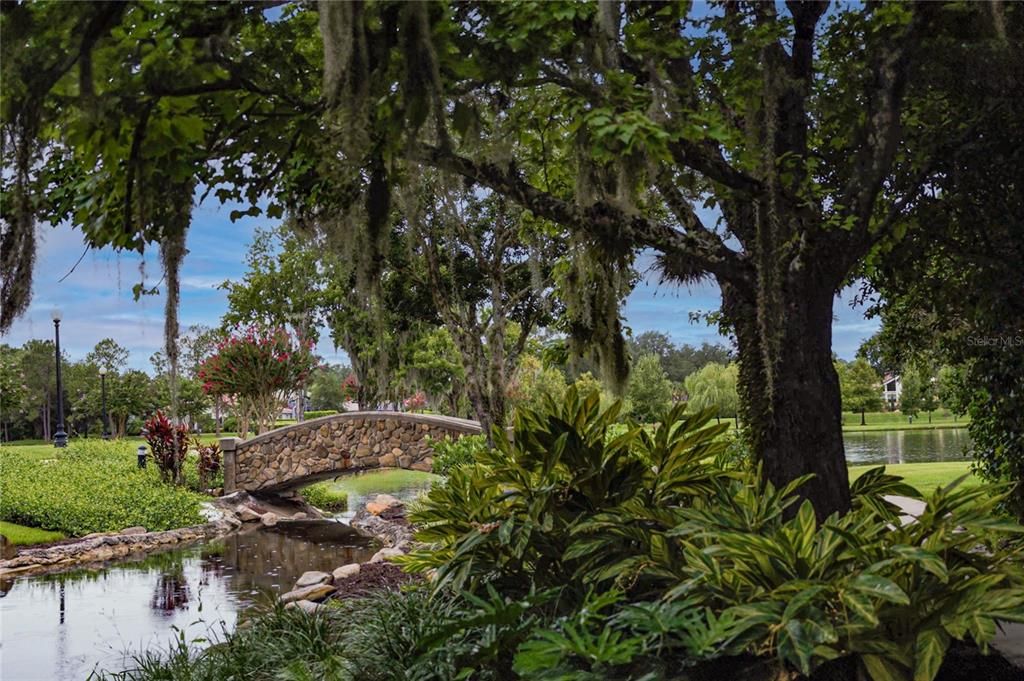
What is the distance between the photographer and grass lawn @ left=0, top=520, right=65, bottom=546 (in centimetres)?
1125

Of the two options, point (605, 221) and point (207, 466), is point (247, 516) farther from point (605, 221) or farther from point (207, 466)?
point (605, 221)

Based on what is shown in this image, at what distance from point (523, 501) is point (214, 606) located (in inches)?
201

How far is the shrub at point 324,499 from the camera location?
59.0ft

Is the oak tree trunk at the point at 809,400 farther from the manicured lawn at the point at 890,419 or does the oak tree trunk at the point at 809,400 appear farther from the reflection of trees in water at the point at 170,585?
the manicured lawn at the point at 890,419

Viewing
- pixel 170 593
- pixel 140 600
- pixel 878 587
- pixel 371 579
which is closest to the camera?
pixel 878 587

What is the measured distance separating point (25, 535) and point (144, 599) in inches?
157

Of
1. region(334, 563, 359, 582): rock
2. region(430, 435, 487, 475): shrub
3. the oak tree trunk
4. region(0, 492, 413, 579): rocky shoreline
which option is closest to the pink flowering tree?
region(0, 492, 413, 579): rocky shoreline

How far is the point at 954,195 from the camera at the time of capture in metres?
Answer: 5.37

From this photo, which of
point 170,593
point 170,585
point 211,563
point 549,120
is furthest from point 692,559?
point 211,563

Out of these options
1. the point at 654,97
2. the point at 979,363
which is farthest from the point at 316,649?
the point at 979,363

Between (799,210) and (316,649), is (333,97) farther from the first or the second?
(316,649)

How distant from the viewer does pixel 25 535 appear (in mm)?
11500

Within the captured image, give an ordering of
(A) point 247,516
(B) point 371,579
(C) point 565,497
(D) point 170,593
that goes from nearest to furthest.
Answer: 1. (C) point 565,497
2. (B) point 371,579
3. (D) point 170,593
4. (A) point 247,516

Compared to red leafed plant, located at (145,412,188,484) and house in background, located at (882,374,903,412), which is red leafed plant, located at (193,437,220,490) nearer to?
red leafed plant, located at (145,412,188,484)
